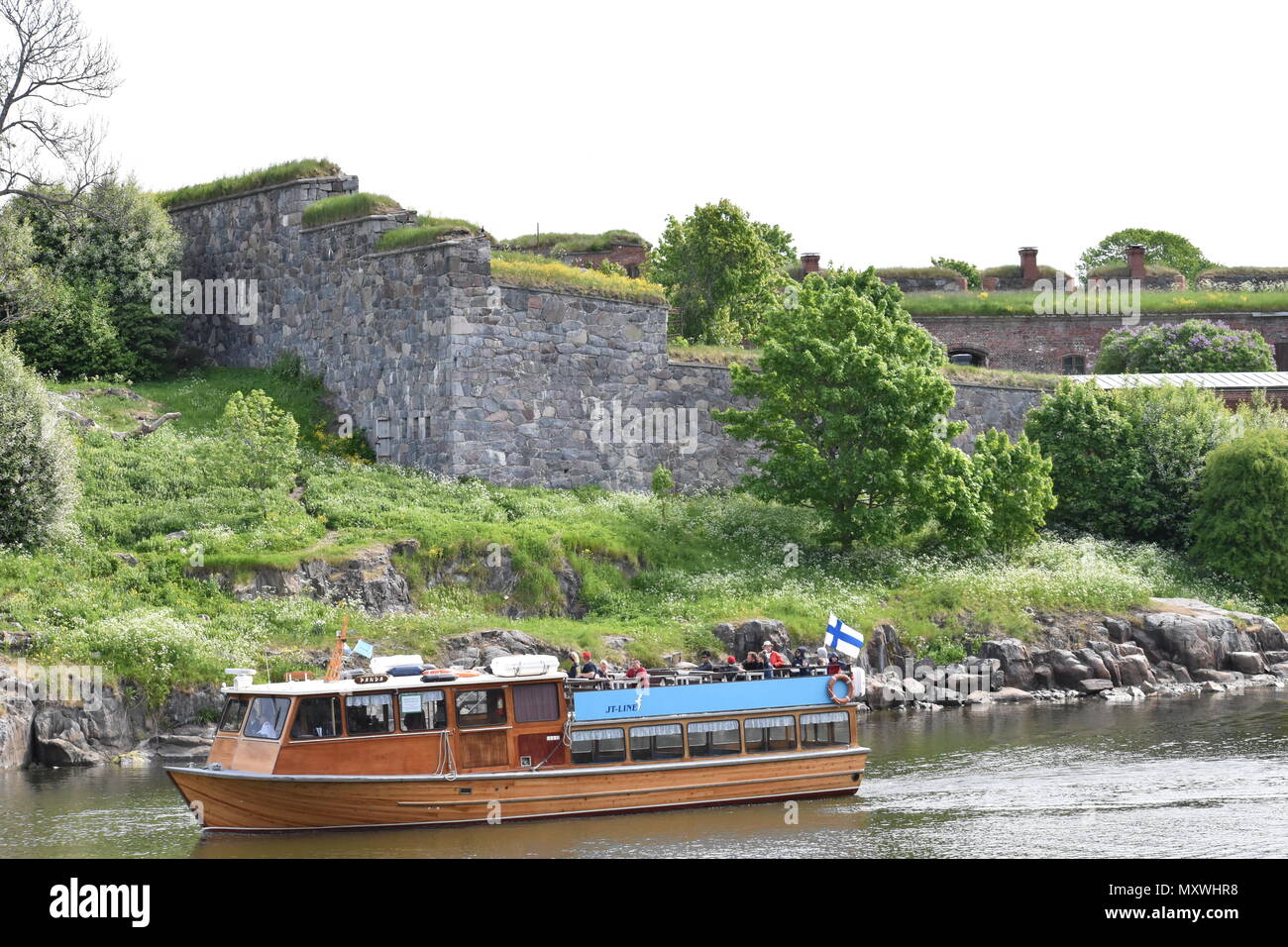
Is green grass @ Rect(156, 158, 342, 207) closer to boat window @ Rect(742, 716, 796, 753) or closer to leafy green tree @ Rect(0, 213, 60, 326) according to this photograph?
leafy green tree @ Rect(0, 213, 60, 326)

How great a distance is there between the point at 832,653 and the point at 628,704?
5.59 meters

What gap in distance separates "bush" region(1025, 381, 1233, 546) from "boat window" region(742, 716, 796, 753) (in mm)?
28077

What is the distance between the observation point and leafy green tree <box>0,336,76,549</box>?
128 ft

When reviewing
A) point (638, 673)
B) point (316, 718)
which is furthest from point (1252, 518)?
point (316, 718)

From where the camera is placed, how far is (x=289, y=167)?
176 feet

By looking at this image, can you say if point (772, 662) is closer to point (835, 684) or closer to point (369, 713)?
point (835, 684)

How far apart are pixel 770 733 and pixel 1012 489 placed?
23.7 metres

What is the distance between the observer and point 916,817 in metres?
28.2

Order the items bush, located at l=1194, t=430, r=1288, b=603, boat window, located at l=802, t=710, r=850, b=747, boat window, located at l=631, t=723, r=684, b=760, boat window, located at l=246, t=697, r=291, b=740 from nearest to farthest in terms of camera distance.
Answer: boat window, located at l=246, t=697, r=291, b=740 → boat window, located at l=631, t=723, r=684, b=760 → boat window, located at l=802, t=710, r=850, b=747 → bush, located at l=1194, t=430, r=1288, b=603

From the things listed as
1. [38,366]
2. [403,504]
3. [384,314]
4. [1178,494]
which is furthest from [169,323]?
[1178,494]

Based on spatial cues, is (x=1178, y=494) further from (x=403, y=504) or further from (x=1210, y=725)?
(x=403, y=504)

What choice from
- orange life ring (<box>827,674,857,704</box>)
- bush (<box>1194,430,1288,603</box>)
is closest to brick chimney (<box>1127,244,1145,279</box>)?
A: bush (<box>1194,430,1288,603</box>)

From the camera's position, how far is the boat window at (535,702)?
2870cm

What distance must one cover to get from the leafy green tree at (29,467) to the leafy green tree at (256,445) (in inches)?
207
